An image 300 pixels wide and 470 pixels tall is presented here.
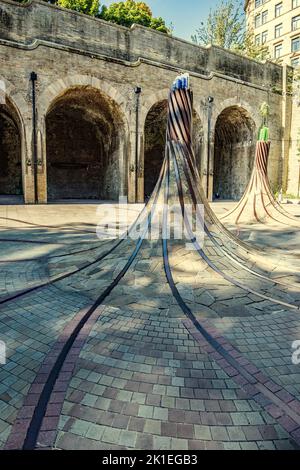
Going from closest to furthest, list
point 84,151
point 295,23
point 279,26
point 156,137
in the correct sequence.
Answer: point 84,151
point 156,137
point 295,23
point 279,26

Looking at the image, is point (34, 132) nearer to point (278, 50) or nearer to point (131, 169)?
point (131, 169)

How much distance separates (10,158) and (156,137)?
34.9 feet

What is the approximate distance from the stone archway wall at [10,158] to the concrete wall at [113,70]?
5.86 meters

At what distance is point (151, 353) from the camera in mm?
2641

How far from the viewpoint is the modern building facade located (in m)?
36.7

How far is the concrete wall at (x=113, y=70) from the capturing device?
49.4ft

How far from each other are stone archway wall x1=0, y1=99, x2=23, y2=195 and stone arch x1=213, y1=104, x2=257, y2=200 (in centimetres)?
1443

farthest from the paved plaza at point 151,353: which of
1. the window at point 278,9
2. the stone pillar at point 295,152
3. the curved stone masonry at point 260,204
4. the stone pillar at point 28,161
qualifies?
the window at point 278,9

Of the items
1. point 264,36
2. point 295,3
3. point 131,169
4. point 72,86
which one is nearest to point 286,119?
point 131,169

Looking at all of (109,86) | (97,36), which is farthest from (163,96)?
(97,36)

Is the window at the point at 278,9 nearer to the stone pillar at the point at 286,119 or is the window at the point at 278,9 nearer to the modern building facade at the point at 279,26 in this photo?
the modern building facade at the point at 279,26

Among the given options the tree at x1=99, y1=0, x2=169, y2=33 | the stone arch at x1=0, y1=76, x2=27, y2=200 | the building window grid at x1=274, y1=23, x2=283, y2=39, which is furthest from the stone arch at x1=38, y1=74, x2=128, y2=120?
the building window grid at x1=274, y1=23, x2=283, y2=39

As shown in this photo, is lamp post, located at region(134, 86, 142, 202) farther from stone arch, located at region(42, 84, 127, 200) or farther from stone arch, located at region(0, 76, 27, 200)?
stone arch, located at region(0, 76, 27, 200)

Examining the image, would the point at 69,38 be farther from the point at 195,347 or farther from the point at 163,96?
the point at 195,347
